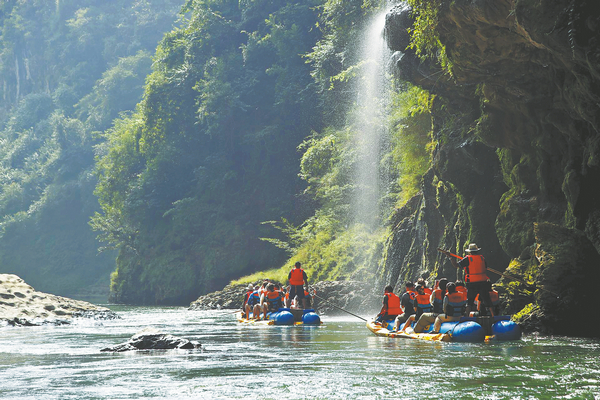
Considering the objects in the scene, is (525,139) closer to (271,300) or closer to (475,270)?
(475,270)

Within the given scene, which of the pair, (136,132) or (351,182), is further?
(136,132)

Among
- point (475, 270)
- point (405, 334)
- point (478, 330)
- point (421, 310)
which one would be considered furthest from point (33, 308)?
point (478, 330)

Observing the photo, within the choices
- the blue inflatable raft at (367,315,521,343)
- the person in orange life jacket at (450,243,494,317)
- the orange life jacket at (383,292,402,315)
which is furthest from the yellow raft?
the person in orange life jacket at (450,243,494,317)

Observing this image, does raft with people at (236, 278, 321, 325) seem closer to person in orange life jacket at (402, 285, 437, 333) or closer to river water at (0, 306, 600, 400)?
river water at (0, 306, 600, 400)

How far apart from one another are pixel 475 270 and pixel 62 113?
81.4 m

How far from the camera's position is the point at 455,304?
1664 centimetres

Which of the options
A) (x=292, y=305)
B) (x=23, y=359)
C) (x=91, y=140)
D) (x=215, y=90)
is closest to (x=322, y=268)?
(x=292, y=305)

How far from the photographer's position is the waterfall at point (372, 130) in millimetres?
39219

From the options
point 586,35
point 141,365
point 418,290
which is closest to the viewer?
point 141,365

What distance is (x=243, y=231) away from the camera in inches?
2056

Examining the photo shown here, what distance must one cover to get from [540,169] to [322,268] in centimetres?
→ 2142

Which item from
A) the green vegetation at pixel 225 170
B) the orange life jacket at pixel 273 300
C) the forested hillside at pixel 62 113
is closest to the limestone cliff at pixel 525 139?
the green vegetation at pixel 225 170

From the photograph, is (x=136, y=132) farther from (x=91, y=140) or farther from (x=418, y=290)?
(x=418, y=290)

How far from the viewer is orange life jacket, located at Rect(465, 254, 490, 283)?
53.3 feet
